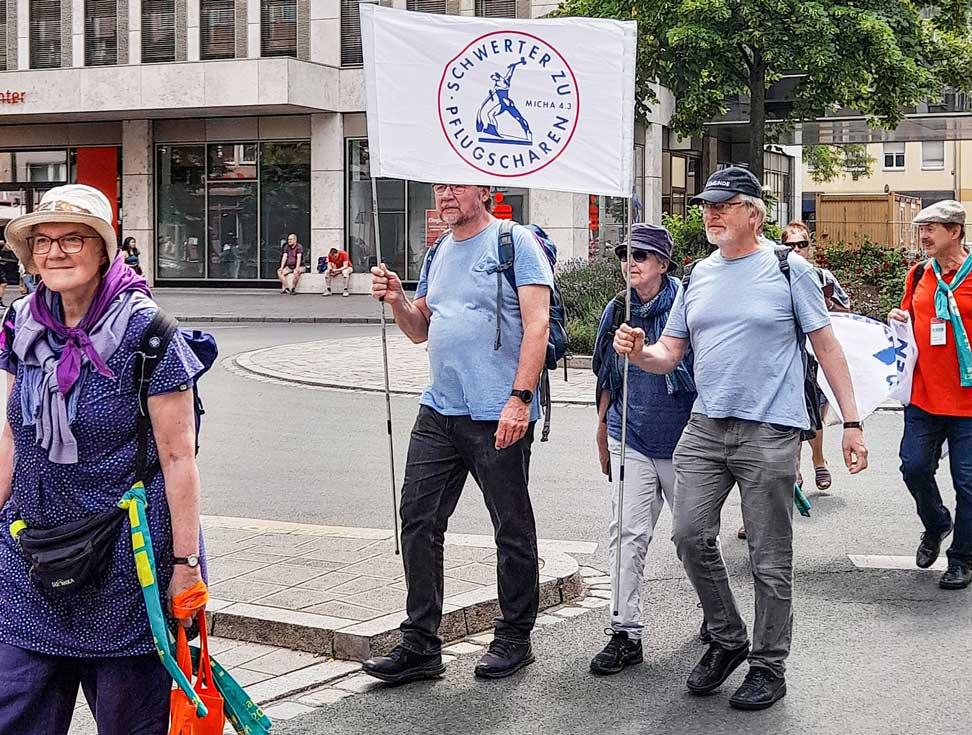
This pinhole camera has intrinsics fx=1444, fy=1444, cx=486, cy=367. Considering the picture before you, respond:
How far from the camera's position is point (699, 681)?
17.5 ft

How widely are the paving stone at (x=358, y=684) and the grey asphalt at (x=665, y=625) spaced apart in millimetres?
64

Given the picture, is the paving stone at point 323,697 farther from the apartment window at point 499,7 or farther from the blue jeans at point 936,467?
the apartment window at point 499,7

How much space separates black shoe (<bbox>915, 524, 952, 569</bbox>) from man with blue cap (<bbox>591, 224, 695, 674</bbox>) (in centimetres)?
212

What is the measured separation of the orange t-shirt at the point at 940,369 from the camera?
7125 mm

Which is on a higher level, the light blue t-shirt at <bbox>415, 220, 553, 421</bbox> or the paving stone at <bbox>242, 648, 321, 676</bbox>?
the light blue t-shirt at <bbox>415, 220, 553, 421</bbox>

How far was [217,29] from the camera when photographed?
3878 cm

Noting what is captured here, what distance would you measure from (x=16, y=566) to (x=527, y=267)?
2457 mm

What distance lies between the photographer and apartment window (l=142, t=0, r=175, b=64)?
39219mm

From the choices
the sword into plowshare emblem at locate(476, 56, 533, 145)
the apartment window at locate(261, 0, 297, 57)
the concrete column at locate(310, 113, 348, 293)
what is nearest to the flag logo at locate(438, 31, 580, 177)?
the sword into plowshare emblem at locate(476, 56, 533, 145)

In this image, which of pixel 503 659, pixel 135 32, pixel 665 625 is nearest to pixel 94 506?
pixel 503 659

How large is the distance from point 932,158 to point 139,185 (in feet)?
181

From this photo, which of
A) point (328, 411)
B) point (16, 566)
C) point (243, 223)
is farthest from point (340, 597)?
point (243, 223)

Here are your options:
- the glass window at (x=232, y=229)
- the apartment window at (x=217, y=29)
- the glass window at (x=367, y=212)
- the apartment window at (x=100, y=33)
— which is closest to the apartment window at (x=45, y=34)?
the apartment window at (x=100, y=33)

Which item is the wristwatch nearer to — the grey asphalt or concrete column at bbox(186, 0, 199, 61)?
the grey asphalt
